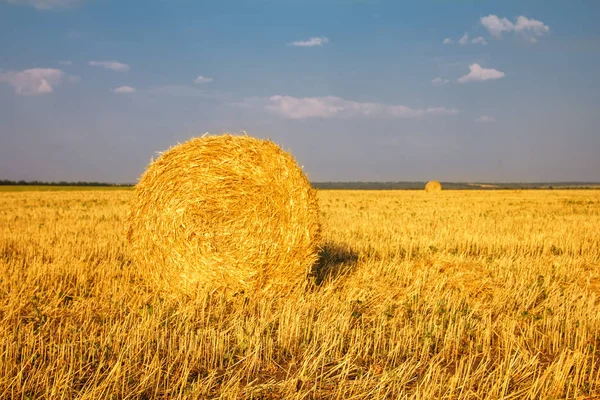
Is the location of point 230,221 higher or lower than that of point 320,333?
higher

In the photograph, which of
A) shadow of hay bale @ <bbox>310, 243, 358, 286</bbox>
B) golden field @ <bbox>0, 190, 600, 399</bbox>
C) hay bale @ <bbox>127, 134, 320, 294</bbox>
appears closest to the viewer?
golden field @ <bbox>0, 190, 600, 399</bbox>

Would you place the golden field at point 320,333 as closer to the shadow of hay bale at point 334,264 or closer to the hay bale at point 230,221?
the shadow of hay bale at point 334,264

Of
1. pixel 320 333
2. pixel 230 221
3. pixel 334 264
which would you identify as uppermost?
pixel 230 221

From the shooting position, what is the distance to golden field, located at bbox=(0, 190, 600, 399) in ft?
11.7

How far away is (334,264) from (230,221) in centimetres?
220

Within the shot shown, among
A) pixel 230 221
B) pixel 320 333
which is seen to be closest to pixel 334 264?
pixel 230 221

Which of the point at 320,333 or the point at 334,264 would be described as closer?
the point at 320,333

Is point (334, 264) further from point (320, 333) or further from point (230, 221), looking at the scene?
point (320, 333)

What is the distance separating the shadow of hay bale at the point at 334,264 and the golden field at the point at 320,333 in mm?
46

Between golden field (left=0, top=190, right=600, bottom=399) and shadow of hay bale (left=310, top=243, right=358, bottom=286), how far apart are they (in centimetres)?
5

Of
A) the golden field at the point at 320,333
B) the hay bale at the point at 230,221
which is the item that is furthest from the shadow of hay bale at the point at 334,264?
the hay bale at the point at 230,221

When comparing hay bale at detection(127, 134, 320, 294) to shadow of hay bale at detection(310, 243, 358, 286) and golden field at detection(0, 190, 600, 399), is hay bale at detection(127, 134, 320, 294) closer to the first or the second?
golden field at detection(0, 190, 600, 399)

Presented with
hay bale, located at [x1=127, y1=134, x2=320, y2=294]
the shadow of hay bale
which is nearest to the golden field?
the shadow of hay bale

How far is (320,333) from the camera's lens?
4.61 metres
